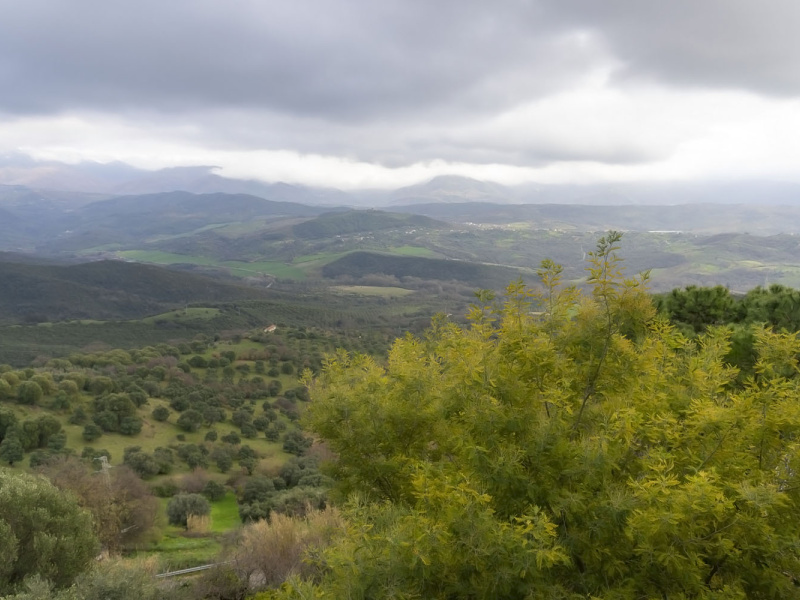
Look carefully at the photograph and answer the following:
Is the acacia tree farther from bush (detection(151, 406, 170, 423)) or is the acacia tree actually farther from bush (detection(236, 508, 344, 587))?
bush (detection(151, 406, 170, 423))

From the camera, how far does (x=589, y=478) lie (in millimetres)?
5023

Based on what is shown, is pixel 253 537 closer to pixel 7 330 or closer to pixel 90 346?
pixel 90 346

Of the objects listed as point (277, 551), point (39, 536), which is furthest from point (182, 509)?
point (39, 536)

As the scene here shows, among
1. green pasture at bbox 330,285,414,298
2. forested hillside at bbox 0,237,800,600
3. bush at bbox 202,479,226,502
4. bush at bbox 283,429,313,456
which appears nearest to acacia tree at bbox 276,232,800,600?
forested hillside at bbox 0,237,800,600

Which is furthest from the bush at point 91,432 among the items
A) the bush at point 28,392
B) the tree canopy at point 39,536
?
the tree canopy at point 39,536

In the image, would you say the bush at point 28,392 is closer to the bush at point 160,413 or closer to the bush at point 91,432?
the bush at point 91,432

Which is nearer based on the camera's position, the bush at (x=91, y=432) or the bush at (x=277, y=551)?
the bush at (x=277, y=551)

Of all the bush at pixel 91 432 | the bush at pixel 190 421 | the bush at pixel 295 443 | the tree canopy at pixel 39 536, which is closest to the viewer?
the tree canopy at pixel 39 536

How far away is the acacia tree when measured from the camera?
4.65 metres

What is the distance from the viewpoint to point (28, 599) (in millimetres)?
8789

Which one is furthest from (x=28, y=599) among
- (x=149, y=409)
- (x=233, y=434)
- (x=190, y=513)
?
(x=149, y=409)

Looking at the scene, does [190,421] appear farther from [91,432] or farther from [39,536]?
[39,536]

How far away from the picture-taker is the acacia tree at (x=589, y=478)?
4.65 meters

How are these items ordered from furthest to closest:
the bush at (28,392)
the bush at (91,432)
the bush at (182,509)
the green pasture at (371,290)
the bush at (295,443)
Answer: the green pasture at (371,290), the bush at (295,443), the bush at (28,392), the bush at (91,432), the bush at (182,509)
